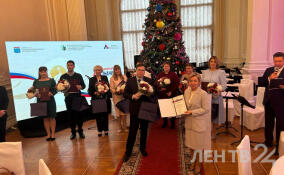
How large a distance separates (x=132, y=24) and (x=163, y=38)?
5.97 m

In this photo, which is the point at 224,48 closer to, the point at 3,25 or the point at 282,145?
the point at 282,145

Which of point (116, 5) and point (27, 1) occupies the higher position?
point (116, 5)

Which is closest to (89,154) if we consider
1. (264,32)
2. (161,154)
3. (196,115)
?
(161,154)

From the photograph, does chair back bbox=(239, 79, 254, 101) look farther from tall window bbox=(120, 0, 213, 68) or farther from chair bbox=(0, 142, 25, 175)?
tall window bbox=(120, 0, 213, 68)

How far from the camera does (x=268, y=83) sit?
3.96 m

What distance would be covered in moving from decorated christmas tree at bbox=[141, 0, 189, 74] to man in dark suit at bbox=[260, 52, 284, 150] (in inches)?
115

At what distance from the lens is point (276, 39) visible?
6.85 metres

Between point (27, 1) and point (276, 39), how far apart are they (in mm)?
7923

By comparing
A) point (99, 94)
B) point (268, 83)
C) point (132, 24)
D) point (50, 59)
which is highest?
point (132, 24)

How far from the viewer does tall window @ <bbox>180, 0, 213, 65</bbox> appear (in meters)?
11.4

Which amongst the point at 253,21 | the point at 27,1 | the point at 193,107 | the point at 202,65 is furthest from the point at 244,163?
the point at 202,65

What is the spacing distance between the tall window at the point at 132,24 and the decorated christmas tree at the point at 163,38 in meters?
5.28

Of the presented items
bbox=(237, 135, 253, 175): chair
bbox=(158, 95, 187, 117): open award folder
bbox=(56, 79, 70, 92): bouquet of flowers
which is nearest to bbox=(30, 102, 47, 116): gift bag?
bbox=(56, 79, 70, 92): bouquet of flowers

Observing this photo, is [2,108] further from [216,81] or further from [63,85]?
[216,81]
